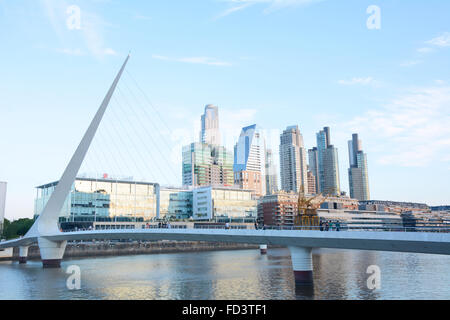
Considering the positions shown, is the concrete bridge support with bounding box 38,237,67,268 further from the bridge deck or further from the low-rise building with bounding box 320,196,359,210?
the low-rise building with bounding box 320,196,359,210

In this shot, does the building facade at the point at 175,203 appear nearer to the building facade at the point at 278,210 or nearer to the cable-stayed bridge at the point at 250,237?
the building facade at the point at 278,210

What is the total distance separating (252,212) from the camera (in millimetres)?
130500

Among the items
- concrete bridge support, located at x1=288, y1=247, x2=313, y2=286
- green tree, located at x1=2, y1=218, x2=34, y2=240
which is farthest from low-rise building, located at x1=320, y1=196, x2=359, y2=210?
concrete bridge support, located at x1=288, y1=247, x2=313, y2=286

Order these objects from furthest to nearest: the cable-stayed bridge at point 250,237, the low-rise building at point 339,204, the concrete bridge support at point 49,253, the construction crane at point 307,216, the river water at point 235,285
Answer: the low-rise building at point 339,204 < the construction crane at point 307,216 < the concrete bridge support at point 49,253 < the river water at point 235,285 < the cable-stayed bridge at point 250,237

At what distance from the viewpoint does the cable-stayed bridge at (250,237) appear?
22875mm

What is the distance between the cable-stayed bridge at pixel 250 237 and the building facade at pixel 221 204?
63.3 meters

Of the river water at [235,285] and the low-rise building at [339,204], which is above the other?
the low-rise building at [339,204]

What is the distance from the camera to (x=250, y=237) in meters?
32.2

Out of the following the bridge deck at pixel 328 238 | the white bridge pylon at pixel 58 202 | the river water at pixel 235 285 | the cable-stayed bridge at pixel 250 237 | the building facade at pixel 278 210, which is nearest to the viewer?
the bridge deck at pixel 328 238

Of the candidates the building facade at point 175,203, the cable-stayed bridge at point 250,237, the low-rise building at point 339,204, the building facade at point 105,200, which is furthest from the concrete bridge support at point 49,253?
the low-rise building at point 339,204

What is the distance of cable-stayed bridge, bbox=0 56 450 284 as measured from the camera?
2288cm

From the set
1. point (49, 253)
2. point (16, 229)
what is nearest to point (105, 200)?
point (16, 229)
